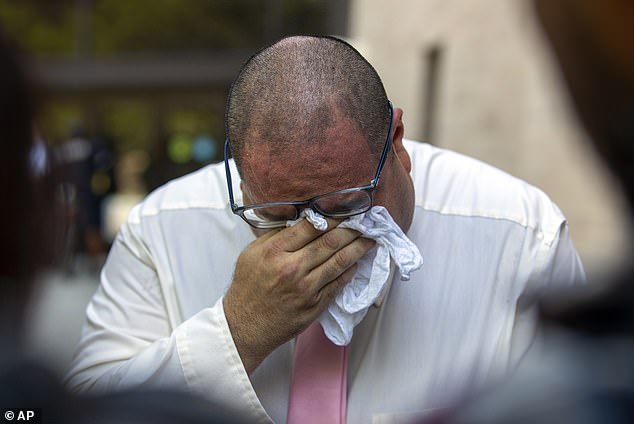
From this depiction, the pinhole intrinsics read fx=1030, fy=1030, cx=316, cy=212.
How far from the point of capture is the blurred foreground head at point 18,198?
121 cm

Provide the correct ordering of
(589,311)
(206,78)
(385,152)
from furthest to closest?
1. (206,78)
2. (385,152)
3. (589,311)

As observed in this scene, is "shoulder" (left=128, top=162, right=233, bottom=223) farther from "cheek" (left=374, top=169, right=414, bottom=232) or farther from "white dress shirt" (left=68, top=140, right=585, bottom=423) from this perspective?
"cheek" (left=374, top=169, right=414, bottom=232)

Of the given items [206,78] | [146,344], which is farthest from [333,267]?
[206,78]

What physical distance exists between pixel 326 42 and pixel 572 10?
64.3 inches

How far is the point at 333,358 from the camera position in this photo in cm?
256

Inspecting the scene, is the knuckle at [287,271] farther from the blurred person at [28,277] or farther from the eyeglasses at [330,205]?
the blurred person at [28,277]

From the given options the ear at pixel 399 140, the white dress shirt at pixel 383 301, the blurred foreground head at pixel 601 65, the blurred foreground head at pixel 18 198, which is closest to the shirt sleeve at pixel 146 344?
the white dress shirt at pixel 383 301

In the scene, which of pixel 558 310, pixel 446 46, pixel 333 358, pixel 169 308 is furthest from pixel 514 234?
pixel 446 46

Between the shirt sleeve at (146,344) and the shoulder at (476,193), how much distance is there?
2.48 ft

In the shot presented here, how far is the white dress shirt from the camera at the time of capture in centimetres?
246

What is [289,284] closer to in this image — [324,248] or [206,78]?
[324,248]

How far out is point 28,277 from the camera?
1.28 meters

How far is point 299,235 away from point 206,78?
32.1 feet

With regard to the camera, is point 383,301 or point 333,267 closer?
point 333,267
